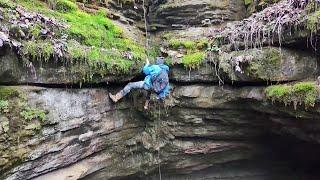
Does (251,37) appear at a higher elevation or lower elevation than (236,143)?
higher

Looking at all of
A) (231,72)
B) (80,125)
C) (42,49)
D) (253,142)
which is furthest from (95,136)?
(253,142)

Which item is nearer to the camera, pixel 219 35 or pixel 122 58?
pixel 122 58

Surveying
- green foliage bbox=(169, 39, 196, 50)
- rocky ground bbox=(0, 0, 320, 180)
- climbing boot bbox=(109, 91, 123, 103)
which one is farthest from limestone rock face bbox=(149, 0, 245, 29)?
climbing boot bbox=(109, 91, 123, 103)

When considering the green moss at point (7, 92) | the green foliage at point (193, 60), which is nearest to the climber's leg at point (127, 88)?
the green foliage at point (193, 60)

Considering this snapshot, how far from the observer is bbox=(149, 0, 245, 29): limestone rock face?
30.7 feet

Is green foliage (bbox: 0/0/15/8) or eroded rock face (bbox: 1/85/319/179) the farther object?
eroded rock face (bbox: 1/85/319/179)

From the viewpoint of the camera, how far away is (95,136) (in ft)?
25.7

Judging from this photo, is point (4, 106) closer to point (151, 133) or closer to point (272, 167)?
point (151, 133)

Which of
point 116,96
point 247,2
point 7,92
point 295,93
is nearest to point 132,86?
point 116,96

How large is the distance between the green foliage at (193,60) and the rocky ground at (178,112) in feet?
0.08

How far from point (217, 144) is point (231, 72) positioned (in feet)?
6.63

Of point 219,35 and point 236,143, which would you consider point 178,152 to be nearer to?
point 236,143

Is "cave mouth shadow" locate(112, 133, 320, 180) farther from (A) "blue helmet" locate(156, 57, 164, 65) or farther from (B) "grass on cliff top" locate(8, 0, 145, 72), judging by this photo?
(B) "grass on cliff top" locate(8, 0, 145, 72)

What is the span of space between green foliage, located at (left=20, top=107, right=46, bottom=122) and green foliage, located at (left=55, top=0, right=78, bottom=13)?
2.45m
